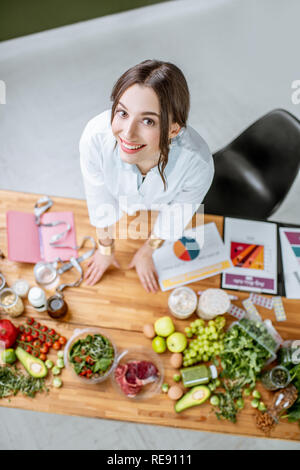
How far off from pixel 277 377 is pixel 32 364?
0.85m

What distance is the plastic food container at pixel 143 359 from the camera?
1.33 metres

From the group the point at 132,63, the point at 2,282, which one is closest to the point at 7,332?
the point at 2,282

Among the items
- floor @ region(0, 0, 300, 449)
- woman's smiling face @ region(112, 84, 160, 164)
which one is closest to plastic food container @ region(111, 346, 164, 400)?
woman's smiling face @ region(112, 84, 160, 164)

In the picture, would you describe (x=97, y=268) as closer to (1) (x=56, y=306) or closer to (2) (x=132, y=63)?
(1) (x=56, y=306)

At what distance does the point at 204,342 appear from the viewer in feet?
4.48

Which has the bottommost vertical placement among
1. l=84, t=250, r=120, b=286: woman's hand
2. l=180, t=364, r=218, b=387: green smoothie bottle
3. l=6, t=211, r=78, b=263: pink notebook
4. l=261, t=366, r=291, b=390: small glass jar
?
l=180, t=364, r=218, b=387: green smoothie bottle

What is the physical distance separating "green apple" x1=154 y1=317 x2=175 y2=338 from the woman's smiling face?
28.7 inches

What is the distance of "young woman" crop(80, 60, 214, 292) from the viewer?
0.71m

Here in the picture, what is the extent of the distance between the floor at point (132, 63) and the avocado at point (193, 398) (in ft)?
5.39

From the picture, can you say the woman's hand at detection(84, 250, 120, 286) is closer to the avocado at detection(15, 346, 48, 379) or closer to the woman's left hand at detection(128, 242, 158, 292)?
the woman's left hand at detection(128, 242, 158, 292)

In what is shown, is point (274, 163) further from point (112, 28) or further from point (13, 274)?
point (112, 28)

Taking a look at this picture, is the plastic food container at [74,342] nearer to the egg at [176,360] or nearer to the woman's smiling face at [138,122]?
the egg at [176,360]

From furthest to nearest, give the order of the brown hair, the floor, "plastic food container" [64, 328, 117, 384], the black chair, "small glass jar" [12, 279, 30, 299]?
the floor < the black chair < "small glass jar" [12, 279, 30, 299] < "plastic food container" [64, 328, 117, 384] < the brown hair

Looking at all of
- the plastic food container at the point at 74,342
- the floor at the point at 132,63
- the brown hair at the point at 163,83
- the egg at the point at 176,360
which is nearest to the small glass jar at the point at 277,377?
the egg at the point at 176,360
